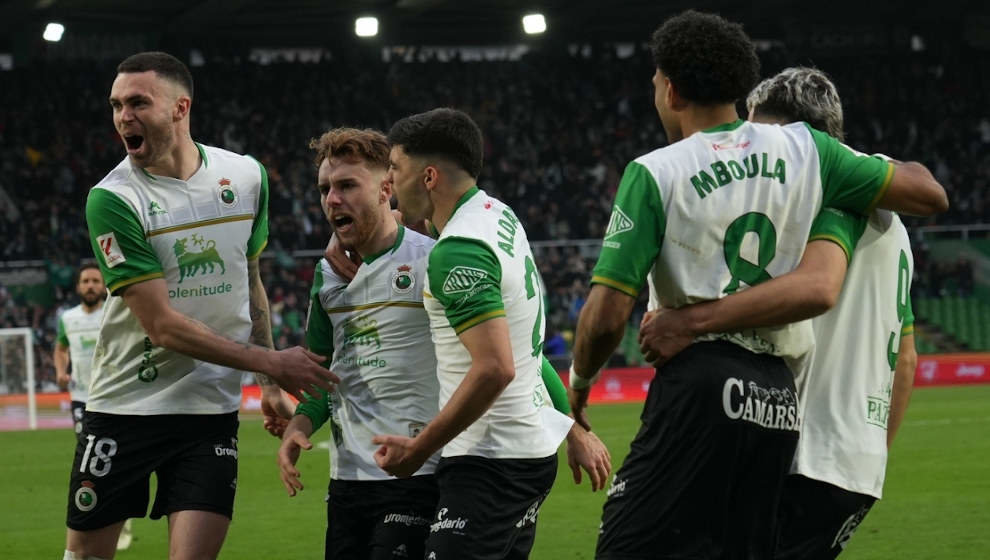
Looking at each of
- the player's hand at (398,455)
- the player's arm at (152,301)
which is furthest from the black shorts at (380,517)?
the player's hand at (398,455)

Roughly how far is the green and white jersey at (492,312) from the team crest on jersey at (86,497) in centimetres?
171

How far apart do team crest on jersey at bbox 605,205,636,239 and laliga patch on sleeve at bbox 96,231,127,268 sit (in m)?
2.24

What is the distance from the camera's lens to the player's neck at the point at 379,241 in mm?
4754

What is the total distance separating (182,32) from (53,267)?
10.7 metres

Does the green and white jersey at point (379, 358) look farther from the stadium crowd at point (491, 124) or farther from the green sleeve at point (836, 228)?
the stadium crowd at point (491, 124)

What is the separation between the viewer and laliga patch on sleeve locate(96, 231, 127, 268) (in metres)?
4.95

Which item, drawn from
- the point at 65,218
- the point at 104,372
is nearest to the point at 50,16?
the point at 65,218

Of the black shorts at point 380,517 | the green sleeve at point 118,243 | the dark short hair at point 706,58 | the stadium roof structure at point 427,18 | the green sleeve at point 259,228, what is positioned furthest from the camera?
the stadium roof structure at point 427,18

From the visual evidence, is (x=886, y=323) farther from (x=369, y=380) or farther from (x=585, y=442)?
(x=369, y=380)

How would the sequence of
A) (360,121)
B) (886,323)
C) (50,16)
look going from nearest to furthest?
(886,323) → (50,16) → (360,121)

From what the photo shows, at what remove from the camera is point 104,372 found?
5.28 metres

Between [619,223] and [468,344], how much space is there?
69 cm

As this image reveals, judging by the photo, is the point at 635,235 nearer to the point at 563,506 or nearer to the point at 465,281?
the point at 465,281

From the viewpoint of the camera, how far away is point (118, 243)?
195 inches
